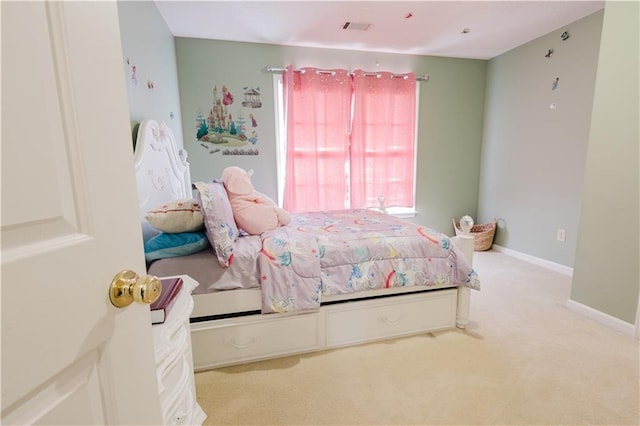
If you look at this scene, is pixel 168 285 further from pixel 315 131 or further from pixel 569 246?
pixel 569 246

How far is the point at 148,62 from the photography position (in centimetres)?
217

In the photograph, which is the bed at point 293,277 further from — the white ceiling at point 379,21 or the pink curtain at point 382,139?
the pink curtain at point 382,139

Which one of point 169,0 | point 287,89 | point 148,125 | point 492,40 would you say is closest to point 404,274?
point 148,125

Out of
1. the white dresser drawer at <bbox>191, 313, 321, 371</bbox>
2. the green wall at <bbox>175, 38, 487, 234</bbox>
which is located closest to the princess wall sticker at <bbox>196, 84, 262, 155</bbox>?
the green wall at <bbox>175, 38, 487, 234</bbox>

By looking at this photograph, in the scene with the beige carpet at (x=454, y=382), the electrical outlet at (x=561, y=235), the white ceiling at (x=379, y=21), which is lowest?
the beige carpet at (x=454, y=382)

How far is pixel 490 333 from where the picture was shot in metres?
1.97

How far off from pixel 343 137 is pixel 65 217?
11.1 feet

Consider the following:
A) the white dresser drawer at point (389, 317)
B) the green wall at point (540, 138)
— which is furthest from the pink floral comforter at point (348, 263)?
the green wall at point (540, 138)

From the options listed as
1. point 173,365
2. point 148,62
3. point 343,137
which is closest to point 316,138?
point 343,137

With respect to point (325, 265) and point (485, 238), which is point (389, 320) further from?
point (485, 238)

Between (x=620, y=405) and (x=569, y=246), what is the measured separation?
207 cm

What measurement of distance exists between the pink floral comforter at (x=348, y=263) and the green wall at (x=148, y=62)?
124 centimetres

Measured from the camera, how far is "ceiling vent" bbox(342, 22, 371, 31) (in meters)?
2.86

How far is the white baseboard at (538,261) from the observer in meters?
3.03
